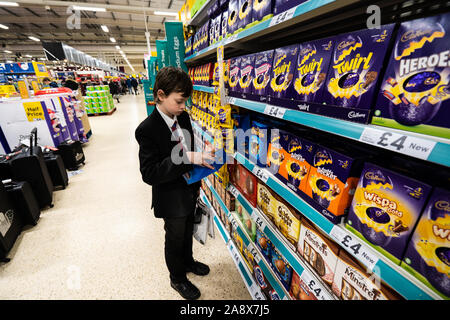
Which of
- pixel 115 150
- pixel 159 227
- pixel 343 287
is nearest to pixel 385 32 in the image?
pixel 343 287

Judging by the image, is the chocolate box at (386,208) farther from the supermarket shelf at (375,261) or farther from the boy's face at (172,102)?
the boy's face at (172,102)

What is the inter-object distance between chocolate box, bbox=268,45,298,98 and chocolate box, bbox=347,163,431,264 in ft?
1.55

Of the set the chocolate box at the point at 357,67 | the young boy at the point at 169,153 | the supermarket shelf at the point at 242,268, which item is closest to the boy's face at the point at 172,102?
the young boy at the point at 169,153

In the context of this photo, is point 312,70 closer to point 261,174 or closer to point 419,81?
point 419,81

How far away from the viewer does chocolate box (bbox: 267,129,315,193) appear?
905mm

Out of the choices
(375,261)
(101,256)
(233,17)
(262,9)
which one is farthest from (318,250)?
(101,256)

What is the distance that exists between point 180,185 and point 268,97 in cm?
71

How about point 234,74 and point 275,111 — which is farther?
point 234,74

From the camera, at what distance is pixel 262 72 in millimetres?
1102

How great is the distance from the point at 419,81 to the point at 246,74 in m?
0.88

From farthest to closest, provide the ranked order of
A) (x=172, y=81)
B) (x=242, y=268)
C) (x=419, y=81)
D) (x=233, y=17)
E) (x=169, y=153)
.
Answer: (x=242, y=268)
(x=233, y=17)
(x=169, y=153)
(x=172, y=81)
(x=419, y=81)

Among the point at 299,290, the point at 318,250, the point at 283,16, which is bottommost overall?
the point at 299,290

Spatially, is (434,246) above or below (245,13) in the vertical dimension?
below

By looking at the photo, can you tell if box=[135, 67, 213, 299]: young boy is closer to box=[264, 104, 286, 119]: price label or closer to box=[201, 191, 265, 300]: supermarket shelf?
box=[264, 104, 286, 119]: price label
